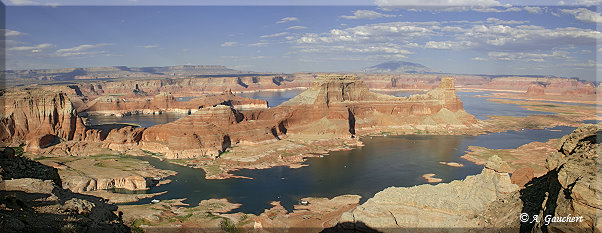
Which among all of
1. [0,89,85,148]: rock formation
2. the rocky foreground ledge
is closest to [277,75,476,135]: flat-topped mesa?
[0,89,85,148]: rock formation

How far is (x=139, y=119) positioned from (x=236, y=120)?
63.8m

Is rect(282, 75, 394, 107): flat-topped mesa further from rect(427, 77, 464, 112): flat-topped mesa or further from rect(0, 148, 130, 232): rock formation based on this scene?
rect(0, 148, 130, 232): rock formation

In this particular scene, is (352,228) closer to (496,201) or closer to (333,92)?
(496,201)

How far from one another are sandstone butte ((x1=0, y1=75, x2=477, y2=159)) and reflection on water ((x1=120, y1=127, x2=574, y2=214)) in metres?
7.52

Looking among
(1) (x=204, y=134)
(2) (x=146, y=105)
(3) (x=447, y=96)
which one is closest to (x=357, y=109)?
(3) (x=447, y=96)

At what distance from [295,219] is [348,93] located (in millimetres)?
70228

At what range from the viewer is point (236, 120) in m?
81.2

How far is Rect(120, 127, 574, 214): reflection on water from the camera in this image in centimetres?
4925

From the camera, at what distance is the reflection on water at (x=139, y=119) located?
399 ft

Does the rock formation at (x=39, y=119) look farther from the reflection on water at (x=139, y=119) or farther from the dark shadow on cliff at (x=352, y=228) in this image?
the dark shadow on cliff at (x=352, y=228)

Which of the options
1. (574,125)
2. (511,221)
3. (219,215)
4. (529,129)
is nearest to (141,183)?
(219,215)

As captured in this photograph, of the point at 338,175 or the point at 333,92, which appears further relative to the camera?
the point at 333,92

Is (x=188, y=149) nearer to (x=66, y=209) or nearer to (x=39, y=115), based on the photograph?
(x=39, y=115)

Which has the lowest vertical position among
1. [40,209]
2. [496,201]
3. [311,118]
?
[311,118]
